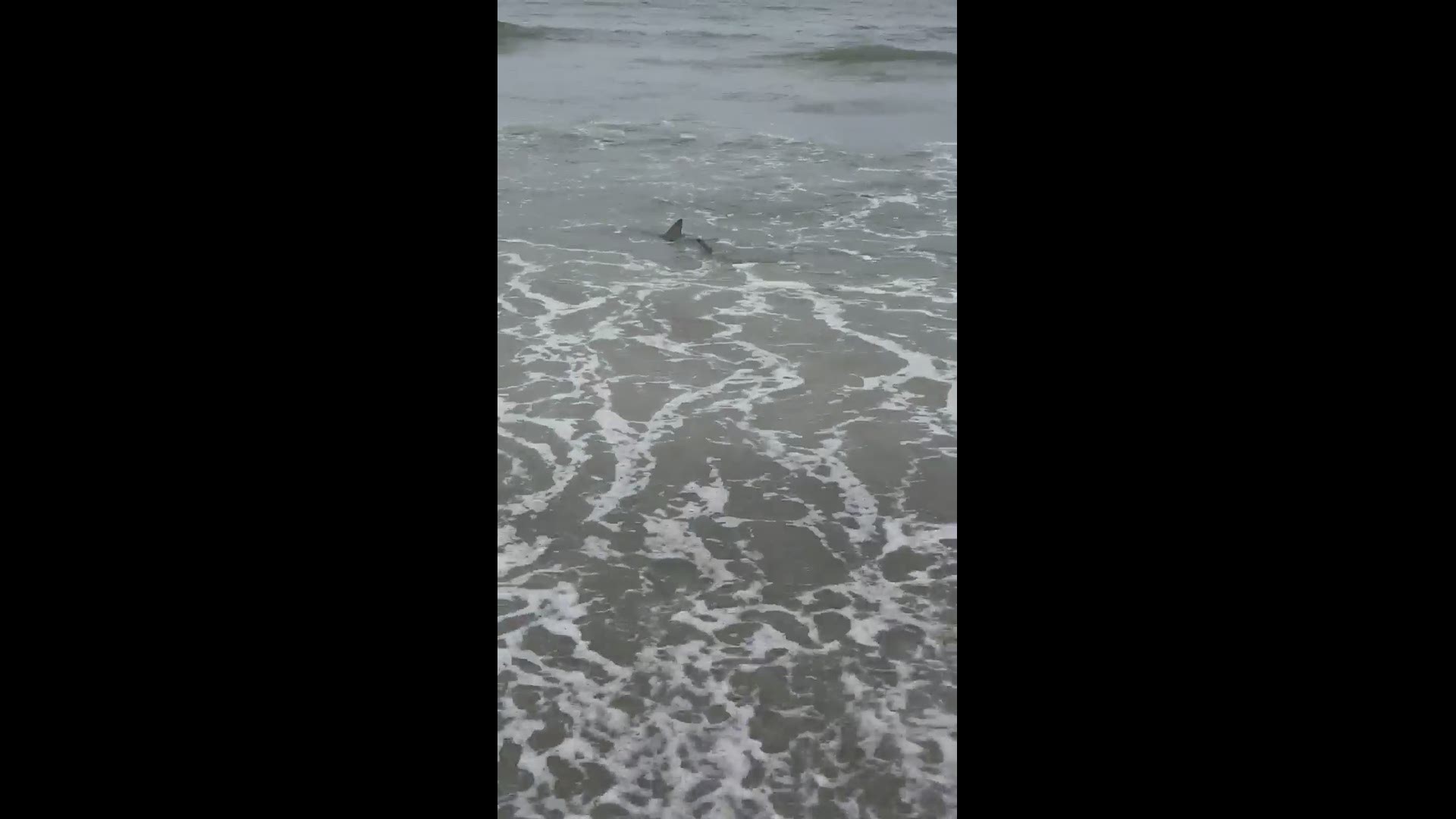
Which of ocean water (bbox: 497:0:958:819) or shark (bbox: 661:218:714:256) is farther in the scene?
shark (bbox: 661:218:714:256)

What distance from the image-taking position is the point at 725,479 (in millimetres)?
4617

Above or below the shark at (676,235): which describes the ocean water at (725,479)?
below

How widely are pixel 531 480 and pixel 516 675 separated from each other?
1.22 meters

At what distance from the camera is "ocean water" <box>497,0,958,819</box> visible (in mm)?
3109

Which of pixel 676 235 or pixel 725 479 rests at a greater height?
pixel 676 235

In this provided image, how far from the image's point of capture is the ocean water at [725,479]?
3.11m

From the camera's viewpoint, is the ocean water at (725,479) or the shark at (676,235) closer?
the ocean water at (725,479)

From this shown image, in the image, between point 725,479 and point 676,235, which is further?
point 676,235

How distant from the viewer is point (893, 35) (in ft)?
49.9
